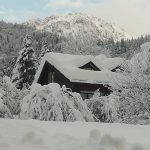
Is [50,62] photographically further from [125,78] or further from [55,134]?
[55,134]

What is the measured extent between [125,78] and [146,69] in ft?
2.88

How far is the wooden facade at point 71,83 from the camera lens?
29172mm

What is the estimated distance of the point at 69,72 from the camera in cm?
2834

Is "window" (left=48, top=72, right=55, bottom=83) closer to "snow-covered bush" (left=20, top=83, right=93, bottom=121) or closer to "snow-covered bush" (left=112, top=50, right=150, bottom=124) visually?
"snow-covered bush" (left=112, top=50, right=150, bottom=124)

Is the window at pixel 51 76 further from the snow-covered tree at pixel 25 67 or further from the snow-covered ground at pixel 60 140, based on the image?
the snow-covered ground at pixel 60 140

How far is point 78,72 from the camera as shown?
28.5 m

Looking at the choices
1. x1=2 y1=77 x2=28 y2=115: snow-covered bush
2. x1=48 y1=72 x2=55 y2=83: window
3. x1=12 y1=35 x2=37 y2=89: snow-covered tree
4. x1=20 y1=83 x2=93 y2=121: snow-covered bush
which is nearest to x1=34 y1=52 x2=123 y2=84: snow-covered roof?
x1=48 y1=72 x2=55 y2=83: window

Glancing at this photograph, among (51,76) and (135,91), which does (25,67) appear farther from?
(135,91)

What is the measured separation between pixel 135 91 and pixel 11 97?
435cm

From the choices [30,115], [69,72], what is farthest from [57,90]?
[69,72]

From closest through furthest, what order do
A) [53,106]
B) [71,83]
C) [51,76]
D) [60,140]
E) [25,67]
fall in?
[60,140], [53,106], [71,83], [51,76], [25,67]

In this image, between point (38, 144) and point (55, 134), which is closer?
point (38, 144)

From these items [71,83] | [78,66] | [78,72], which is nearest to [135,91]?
[78,72]

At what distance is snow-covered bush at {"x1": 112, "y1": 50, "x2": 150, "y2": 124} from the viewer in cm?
1523
